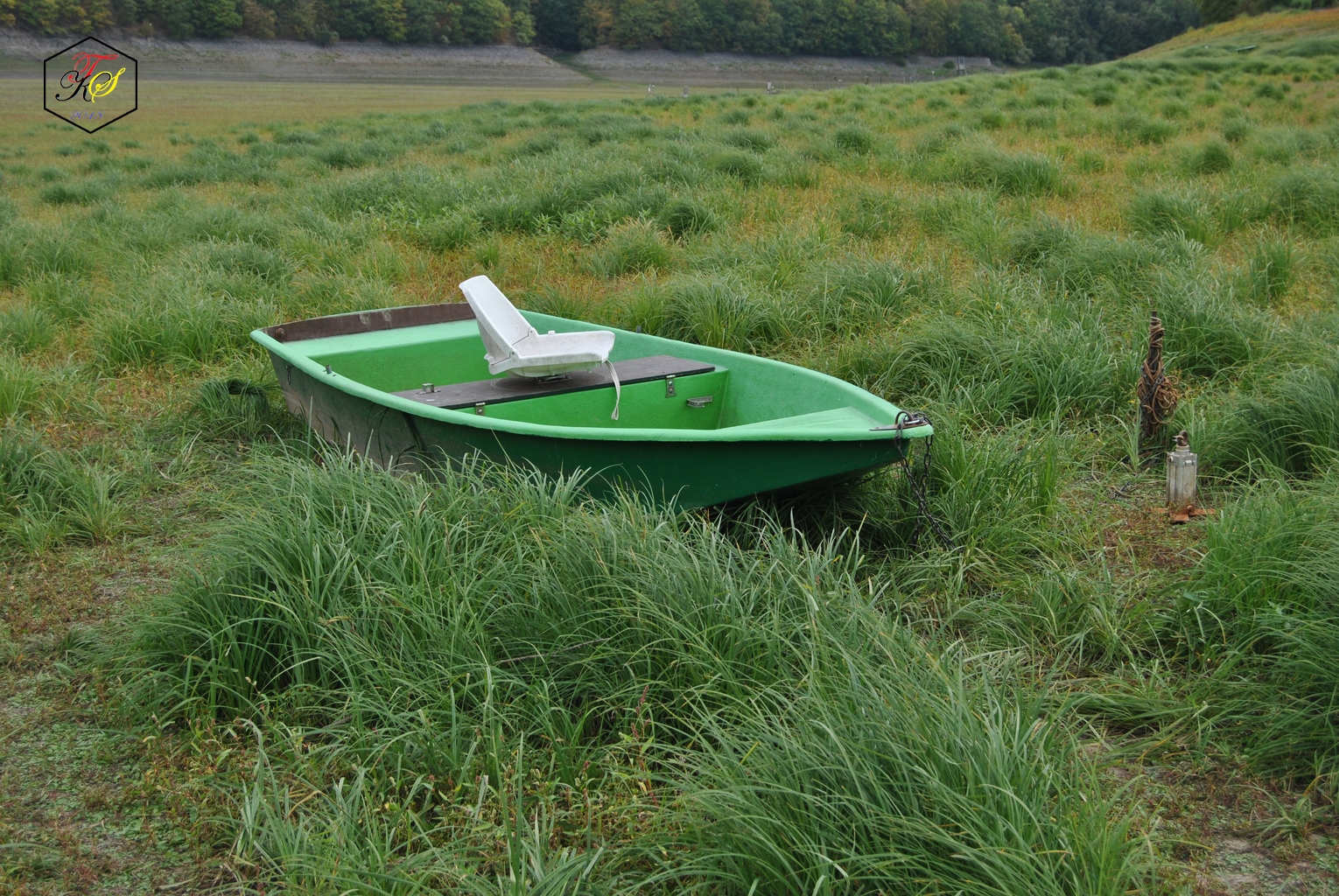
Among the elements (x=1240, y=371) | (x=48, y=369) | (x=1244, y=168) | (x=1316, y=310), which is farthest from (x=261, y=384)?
(x=1244, y=168)

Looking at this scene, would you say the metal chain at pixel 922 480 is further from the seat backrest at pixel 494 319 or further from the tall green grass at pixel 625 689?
the seat backrest at pixel 494 319

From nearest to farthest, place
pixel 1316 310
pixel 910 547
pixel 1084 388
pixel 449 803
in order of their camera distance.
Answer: pixel 449 803, pixel 910 547, pixel 1084 388, pixel 1316 310

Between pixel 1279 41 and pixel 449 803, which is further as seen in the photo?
pixel 1279 41

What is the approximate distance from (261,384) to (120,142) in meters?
17.7

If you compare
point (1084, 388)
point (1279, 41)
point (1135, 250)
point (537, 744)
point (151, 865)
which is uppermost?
point (1279, 41)

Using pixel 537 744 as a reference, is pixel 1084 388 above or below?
above

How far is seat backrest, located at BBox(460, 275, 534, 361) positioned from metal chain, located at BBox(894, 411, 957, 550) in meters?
1.76

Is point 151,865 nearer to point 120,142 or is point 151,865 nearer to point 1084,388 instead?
point 1084,388

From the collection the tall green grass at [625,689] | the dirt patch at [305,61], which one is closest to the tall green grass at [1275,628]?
the tall green grass at [625,689]

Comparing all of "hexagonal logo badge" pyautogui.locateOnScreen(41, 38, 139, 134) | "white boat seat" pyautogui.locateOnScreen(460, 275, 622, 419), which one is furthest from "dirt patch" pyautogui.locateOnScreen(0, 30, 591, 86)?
"white boat seat" pyautogui.locateOnScreen(460, 275, 622, 419)

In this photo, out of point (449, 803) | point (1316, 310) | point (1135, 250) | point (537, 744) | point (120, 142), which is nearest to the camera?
point (449, 803)

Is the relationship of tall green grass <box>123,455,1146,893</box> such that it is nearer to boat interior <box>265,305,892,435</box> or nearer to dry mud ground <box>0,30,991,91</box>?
boat interior <box>265,305,892,435</box>

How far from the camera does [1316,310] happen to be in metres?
5.60

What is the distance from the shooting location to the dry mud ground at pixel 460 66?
4900cm
